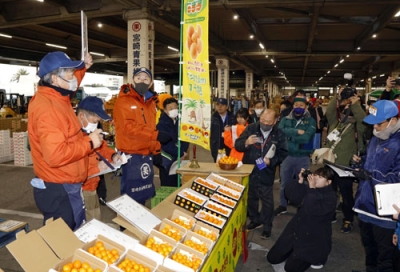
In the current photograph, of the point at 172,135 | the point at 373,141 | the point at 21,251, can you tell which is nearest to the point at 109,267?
the point at 21,251

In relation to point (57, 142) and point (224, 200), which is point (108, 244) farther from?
point (224, 200)

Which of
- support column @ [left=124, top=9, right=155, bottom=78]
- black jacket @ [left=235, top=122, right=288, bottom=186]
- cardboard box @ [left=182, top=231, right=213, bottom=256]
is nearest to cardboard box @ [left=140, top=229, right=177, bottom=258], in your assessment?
cardboard box @ [left=182, top=231, right=213, bottom=256]

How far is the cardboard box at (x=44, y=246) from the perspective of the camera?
185 cm

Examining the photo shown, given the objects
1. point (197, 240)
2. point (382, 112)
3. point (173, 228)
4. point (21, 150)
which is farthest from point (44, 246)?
point (21, 150)

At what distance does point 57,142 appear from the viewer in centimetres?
231

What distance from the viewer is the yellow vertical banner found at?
3779 mm

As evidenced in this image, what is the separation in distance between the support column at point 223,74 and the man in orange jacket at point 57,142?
17292mm

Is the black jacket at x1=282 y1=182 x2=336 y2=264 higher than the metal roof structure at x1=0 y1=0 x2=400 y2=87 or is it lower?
lower

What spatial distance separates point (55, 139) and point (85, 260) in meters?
0.86

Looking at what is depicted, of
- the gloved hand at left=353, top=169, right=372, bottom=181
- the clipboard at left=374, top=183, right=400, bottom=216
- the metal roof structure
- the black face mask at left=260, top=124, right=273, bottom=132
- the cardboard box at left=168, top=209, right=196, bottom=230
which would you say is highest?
the metal roof structure

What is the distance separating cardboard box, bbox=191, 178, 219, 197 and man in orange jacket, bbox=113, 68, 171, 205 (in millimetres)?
634

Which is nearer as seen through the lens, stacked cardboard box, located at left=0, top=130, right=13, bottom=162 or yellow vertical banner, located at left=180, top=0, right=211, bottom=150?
yellow vertical banner, located at left=180, top=0, right=211, bottom=150

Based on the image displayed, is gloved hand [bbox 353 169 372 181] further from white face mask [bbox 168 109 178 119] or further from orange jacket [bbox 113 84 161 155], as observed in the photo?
white face mask [bbox 168 109 178 119]

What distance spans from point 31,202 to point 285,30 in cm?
1262
